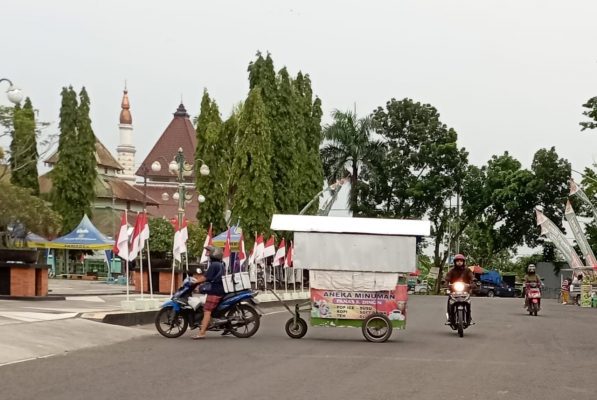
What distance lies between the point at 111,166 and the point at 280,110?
45.6 metres

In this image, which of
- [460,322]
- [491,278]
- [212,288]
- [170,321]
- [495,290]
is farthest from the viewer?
[491,278]

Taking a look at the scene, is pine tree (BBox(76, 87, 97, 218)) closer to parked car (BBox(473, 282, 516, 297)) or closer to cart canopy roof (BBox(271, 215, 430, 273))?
parked car (BBox(473, 282, 516, 297))

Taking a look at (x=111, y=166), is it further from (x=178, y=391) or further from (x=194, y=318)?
(x=178, y=391)

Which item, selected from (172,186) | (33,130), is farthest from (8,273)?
(172,186)

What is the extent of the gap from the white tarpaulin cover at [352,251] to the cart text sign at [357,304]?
44 centimetres

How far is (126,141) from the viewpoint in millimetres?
130750

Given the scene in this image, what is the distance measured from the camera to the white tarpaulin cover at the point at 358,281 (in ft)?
62.0

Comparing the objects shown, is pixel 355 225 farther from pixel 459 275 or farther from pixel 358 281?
pixel 459 275

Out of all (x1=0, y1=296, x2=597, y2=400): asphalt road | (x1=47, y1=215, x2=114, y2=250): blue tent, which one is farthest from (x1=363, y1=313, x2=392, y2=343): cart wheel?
(x1=47, y1=215, x2=114, y2=250): blue tent

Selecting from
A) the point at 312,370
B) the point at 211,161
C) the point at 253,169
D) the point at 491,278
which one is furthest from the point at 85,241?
the point at 312,370

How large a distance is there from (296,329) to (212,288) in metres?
1.81

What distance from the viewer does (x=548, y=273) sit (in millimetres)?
83875

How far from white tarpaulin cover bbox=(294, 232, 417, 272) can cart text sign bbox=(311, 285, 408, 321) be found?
444 mm

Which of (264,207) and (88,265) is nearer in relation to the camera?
(264,207)
